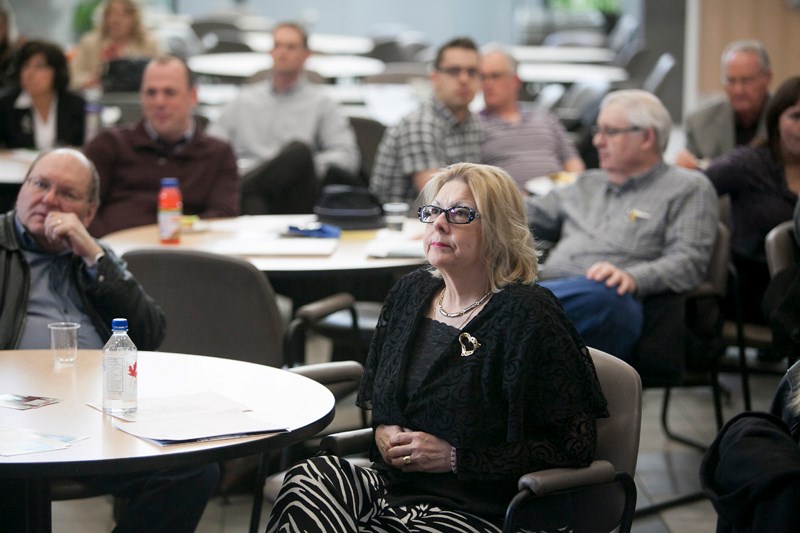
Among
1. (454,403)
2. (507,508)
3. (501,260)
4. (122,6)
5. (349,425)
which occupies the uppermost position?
(122,6)

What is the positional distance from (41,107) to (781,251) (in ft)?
15.1

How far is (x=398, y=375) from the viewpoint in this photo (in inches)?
101

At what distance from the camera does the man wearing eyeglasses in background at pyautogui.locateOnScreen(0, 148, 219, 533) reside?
303 centimetres

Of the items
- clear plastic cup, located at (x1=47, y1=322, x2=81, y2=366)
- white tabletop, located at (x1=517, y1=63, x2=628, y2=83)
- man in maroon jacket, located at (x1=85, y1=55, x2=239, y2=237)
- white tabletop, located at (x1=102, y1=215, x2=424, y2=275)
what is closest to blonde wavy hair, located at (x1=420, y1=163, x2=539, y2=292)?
clear plastic cup, located at (x1=47, y1=322, x2=81, y2=366)

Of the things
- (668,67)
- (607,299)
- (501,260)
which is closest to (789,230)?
(607,299)

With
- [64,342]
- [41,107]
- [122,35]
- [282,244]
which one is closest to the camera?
[64,342]

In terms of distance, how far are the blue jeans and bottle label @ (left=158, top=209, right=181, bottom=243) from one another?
1.43 metres

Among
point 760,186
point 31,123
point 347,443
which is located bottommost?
point 347,443

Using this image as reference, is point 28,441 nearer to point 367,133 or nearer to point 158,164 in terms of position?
point 158,164

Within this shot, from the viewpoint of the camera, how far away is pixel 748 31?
40.1 ft

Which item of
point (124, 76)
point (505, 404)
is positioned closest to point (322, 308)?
point (505, 404)

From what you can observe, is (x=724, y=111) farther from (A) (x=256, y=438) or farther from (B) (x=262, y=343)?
(A) (x=256, y=438)

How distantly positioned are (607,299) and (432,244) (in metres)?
1.34

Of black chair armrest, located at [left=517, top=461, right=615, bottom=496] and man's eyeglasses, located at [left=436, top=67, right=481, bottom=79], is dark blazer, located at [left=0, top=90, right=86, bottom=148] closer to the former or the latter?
man's eyeglasses, located at [left=436, top=67, right=481, bottom=79]
